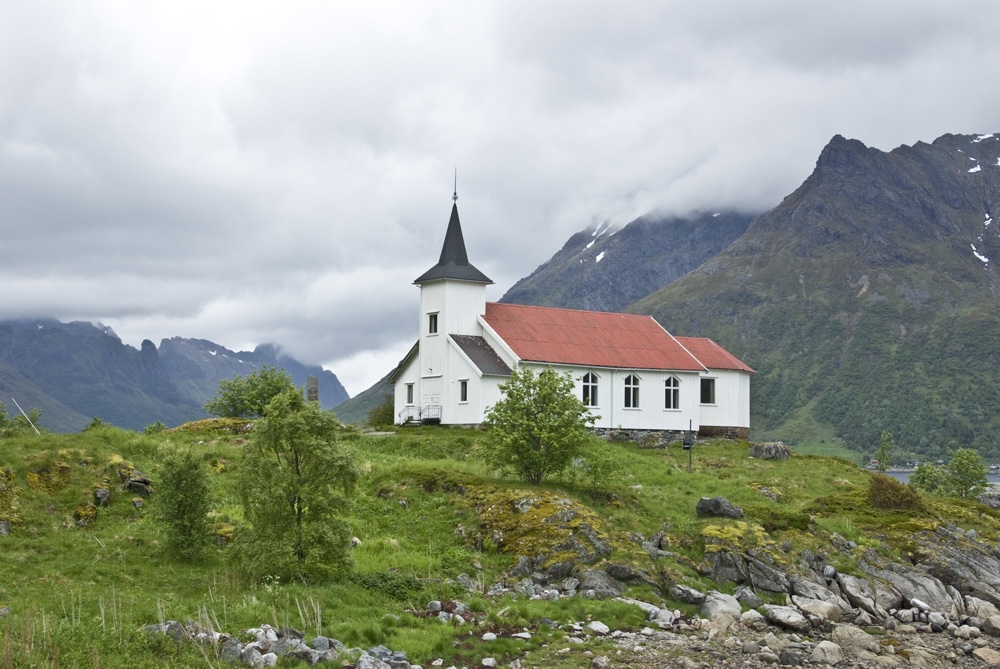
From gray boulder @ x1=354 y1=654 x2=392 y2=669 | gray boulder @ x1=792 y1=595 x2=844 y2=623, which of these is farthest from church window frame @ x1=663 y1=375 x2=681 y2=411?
gray boulder @ x1=354 y1=654 x2=392 y2=669

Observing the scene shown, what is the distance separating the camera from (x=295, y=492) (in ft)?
73.7

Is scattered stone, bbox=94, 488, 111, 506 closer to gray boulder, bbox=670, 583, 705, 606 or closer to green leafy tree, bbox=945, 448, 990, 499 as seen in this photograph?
gray boulder, bbox=670, 583, 705, 606

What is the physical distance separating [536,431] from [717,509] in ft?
21.9

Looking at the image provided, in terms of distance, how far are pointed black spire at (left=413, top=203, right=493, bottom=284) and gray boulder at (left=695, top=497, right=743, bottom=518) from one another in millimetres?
27556

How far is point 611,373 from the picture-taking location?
55.0 meters

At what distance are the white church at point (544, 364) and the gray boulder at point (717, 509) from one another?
69.6ft

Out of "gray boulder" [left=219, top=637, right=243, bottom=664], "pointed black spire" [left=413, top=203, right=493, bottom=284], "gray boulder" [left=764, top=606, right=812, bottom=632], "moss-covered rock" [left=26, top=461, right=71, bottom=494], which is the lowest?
"gray boulder" [left=764, top=606, right=812, bottom=632]

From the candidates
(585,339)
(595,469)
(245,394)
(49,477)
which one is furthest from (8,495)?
(585,339)

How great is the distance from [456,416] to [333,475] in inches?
1167

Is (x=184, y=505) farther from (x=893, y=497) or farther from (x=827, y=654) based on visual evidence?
(x=893, y=497)

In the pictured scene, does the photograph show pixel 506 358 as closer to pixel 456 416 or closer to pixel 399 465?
pixel 456 416

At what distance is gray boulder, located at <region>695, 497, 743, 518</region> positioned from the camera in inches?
1176

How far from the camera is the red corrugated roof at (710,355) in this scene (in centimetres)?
5959

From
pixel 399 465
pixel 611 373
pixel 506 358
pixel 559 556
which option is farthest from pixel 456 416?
pixel 559 556
